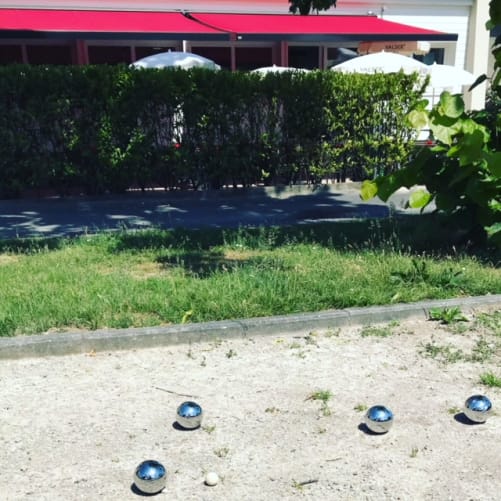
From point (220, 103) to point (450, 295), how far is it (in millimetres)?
7116

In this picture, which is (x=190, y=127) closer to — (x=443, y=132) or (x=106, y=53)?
(x=443, y=132)

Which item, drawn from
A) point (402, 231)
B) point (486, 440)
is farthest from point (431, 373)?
point (402, 231)

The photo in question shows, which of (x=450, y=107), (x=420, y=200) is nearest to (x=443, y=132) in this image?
(x=450, y=107)

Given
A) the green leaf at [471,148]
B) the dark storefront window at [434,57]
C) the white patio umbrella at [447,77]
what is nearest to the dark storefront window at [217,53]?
the dark storefront window at [434,57]

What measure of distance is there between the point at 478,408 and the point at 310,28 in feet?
46.8

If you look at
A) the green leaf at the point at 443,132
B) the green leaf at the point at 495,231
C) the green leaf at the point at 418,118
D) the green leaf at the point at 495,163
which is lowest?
the green leaf at the point at 495,231

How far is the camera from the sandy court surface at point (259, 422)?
116 inches

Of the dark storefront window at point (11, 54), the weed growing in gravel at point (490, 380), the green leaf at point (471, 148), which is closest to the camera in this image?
the weed growing in gravel at point (490, 380)

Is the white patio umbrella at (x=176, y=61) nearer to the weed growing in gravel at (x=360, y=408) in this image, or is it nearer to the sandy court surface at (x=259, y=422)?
the sandy court surface at (x=259, y=422)

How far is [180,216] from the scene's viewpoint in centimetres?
986

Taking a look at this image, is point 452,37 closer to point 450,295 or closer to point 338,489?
point 450,295

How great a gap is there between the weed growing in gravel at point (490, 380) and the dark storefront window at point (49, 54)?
1567cm

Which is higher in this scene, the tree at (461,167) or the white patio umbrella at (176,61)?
the white patio umbrella at (176,61)

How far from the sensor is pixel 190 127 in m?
11.3
